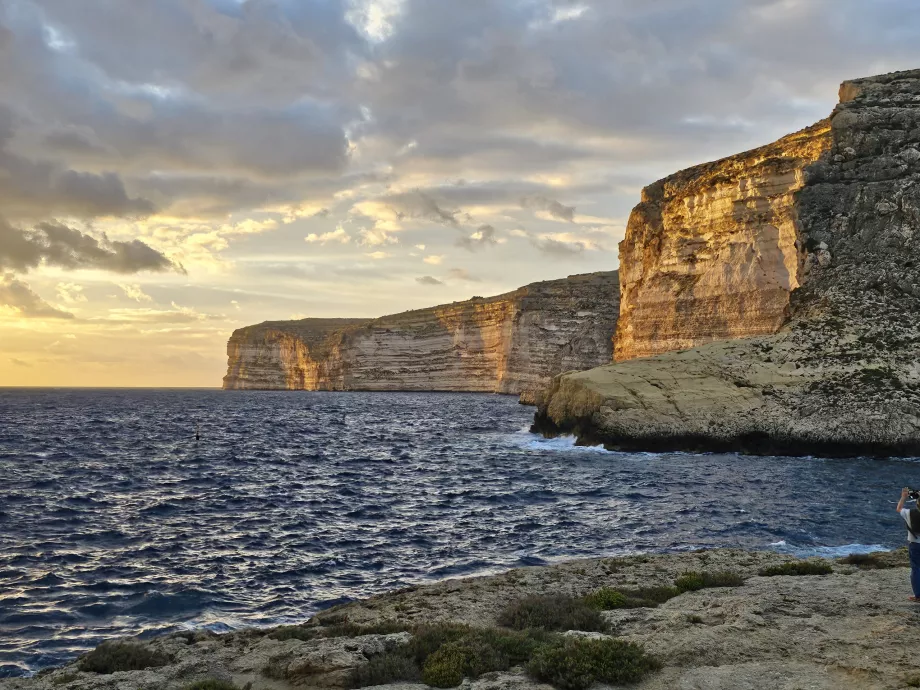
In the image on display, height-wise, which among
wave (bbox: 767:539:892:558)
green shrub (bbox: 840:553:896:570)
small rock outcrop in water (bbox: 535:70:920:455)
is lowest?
wave (bbox: 767:539:892:558)

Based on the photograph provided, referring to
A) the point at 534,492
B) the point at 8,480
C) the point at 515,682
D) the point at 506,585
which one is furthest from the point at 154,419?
the point at 515,682

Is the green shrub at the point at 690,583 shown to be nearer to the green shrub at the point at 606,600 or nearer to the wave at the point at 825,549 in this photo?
the green shrub at the point at 606,600

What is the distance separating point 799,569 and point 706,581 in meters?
2.27

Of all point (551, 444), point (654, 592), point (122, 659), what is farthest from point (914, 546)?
point (551, 444)

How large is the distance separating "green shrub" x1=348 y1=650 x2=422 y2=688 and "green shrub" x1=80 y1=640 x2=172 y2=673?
3592 millimetres

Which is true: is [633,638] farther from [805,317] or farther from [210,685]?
[805,317]

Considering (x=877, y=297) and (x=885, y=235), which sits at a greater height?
(x=885, y=235)

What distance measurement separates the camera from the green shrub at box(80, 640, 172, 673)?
11.9 meters

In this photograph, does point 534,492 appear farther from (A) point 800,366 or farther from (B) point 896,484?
(A) point 800,366

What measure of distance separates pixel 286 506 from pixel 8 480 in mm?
17128

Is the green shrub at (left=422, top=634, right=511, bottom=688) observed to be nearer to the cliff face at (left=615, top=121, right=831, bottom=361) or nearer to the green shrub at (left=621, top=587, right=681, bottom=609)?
the green shrub at (left=621, top=587, right=681, bottom=609)

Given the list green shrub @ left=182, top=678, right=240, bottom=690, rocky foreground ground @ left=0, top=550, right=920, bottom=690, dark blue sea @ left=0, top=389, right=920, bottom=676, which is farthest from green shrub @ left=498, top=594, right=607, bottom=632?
dark blue sea @ left=0, top=389, right=920, bottom=676

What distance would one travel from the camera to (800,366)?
163 feet

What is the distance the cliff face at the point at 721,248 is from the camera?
2771 inches
